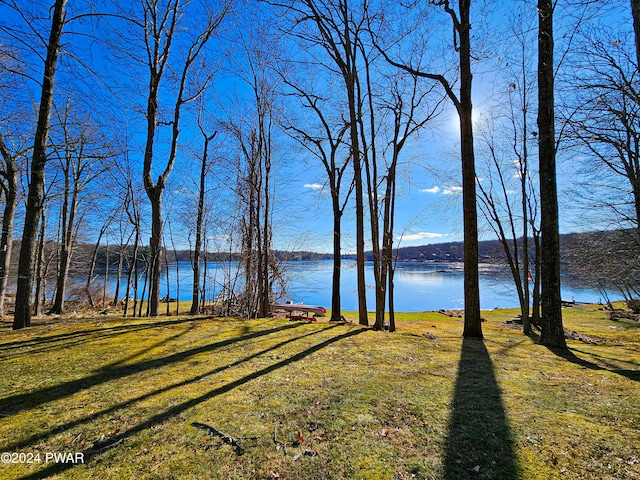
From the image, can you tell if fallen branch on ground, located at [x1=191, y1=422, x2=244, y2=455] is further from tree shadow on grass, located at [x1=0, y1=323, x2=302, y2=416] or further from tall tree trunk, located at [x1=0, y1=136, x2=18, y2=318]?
tall tree trunk, located at [x1=0, y1=136, x2=18, y2=318]

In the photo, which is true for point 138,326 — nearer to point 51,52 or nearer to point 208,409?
point 208,409

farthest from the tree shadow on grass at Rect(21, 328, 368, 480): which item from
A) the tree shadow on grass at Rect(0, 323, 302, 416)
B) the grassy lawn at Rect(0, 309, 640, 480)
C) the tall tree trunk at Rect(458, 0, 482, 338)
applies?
the tall tree trunk at Rect(458, 0, 482, 338)

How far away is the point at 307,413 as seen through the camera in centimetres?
221

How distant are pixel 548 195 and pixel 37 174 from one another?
9226mm

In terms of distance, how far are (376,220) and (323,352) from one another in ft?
19.4

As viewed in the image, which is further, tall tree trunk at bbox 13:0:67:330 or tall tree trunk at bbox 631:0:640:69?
tall tree trunk at bbox 13:0:67:330

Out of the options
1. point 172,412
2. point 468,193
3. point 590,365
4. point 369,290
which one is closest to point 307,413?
point 172,412

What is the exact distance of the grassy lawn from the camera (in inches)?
63.9

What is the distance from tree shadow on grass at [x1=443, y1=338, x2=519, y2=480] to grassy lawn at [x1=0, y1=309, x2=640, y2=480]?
0.03 ft

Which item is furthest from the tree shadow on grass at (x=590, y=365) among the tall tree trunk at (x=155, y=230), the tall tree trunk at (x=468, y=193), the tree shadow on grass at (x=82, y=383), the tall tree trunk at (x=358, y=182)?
the tall tree trunk at (x=155, y=230)

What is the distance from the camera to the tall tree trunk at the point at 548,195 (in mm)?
5258

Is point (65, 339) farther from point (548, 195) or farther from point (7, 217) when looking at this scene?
point (548, 195)

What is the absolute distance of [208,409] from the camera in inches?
87.2

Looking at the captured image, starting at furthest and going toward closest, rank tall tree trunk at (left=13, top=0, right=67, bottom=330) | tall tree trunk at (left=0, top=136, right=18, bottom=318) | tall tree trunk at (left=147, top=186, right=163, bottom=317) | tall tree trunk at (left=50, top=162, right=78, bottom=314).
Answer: tall tree trunk at (left=50, top=162, right=78, bottom=314)
tall tree trunk at (left=147, top=186, right=163, bottom=317)
tall tree trunk at (left=0, top=136, right=18, bottom=318)
tall tree trunk at (left=13, top=0, right=67, bottom=330)
